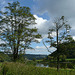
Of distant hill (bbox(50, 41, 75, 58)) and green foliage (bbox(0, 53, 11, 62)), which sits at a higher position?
distant hill (bbox(50, 41, 75, 58))

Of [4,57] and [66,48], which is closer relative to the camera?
[66,48]

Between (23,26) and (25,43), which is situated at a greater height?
(23,26)

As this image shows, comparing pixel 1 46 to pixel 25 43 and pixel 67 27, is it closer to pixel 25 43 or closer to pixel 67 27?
pixel 25 43

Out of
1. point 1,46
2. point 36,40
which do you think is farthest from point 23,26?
point 1,46

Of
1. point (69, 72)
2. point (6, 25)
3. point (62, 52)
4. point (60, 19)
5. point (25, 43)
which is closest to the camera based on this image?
point (69, 72)

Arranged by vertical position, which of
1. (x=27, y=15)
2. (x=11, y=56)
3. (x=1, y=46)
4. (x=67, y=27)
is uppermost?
(x=27, y=15)

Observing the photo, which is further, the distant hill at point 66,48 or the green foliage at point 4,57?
the green foliage at point 4,57

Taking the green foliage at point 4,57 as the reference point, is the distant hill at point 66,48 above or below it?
above

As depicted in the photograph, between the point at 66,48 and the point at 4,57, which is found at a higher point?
the point at 66,48

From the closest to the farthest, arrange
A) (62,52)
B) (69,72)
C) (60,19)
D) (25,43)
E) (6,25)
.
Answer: (69,72) < (62,52) < (60,19) < (25,43) < (6,25)

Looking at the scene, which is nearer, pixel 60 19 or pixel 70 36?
pixel 70 36

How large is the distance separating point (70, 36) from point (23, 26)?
37.2ft

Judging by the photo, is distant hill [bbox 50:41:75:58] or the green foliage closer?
distant hill [bbox 50:41:75:58]

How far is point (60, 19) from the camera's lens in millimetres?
20750
